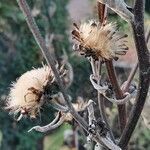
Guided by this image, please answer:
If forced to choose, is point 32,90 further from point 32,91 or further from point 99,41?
point 99,41

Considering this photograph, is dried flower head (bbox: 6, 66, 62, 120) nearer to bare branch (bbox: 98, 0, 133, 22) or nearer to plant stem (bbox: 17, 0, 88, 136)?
plant stem (bbox: 17, 0, 88, 136)

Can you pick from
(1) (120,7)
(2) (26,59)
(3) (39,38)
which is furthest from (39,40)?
(2) (26,59)

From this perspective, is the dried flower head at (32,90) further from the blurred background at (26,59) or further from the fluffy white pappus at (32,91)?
the blurred background at (26,59)

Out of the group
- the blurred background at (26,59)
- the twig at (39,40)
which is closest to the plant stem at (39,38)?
the twig at (39,40)

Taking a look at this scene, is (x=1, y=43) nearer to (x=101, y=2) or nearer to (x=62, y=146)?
(x=62, y=146)

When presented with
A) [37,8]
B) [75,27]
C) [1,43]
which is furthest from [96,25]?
[1,43]

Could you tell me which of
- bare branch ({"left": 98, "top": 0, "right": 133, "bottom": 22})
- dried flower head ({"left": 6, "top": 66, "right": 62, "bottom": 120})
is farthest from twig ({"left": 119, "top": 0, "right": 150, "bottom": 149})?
dried flower head ({"left": 6, "top": 66, "right": 62, "bottom": 120})
